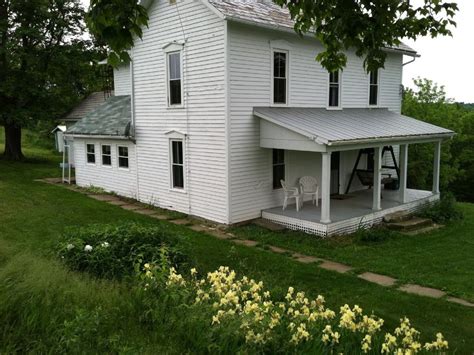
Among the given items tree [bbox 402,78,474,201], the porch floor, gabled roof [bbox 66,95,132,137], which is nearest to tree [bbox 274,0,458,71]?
the porch floor

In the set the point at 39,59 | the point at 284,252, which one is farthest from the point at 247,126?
the point at 39,59

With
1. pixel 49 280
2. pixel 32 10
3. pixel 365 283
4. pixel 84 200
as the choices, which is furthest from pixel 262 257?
pixel 32 10

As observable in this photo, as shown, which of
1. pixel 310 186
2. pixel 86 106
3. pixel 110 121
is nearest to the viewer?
pixel 310 186

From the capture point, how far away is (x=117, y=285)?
571 centimetres

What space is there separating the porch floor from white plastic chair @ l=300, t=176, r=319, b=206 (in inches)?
12.3

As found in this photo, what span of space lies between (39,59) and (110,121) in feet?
27.3

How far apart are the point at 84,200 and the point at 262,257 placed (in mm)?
8578

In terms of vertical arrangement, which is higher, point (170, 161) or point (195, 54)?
point (195, 54)

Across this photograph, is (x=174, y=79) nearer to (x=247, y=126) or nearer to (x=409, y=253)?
(x=247, y=126)

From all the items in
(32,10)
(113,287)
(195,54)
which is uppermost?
(32,10)

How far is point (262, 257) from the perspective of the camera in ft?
32.2

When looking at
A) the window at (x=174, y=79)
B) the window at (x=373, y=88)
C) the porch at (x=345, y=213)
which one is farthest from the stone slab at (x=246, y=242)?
the window at (x=373, y=88)

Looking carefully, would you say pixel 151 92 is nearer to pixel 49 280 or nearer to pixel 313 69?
pixel 313 69

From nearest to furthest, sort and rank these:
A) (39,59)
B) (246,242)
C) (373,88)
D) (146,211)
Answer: (246,242) → (146,211) → (373,88) → (39,59)
